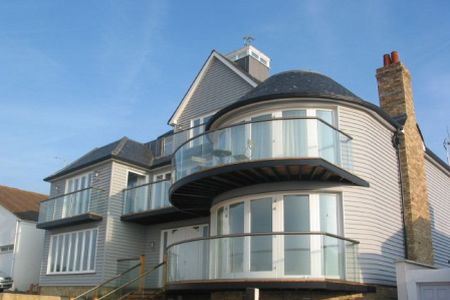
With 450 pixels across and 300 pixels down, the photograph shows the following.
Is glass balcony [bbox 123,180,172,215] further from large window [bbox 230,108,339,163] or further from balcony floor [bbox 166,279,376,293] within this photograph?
large window [bbox 230,108,339,163]

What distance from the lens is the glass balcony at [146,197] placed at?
2209 centimetres

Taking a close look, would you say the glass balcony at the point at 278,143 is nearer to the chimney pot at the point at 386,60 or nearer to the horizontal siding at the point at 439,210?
the chimney pot at the point at 386,60

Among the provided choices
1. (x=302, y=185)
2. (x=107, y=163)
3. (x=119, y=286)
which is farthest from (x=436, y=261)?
(x=107, y=163)

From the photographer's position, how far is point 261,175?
14672mm

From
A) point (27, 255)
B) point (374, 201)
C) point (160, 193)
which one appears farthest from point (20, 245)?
point (374, 201)

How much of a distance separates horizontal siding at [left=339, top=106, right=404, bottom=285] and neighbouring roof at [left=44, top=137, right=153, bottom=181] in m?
12.0

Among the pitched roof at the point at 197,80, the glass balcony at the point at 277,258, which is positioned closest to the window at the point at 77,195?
the pitched roof at the point at 197,80

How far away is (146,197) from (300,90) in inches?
397

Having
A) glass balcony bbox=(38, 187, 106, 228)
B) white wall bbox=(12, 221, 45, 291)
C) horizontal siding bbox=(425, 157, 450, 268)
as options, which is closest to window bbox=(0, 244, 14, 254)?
white wall bbox=(12, 221, 45, 291)

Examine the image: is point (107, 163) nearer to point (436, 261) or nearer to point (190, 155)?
point (190, 155)

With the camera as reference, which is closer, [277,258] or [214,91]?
[277,258]

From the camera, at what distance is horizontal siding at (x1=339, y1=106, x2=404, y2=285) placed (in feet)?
48.2

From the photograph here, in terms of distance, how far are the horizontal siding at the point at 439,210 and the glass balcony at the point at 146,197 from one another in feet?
34.6

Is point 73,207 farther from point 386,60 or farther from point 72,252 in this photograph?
point 386,60
